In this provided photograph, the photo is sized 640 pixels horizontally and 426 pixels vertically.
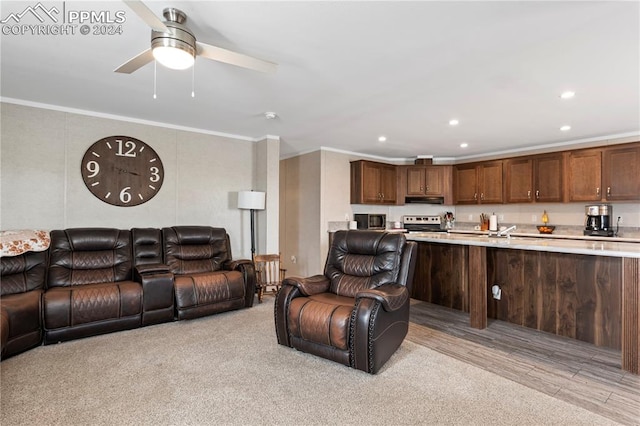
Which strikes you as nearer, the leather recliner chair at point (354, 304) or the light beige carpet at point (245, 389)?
the light beige carpet at point (245, 389)

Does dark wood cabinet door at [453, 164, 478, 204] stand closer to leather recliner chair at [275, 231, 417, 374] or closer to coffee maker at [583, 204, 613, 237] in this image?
coffee maker at [583, 204, 613, 237]

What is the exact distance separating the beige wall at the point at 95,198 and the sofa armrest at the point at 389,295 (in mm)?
2780

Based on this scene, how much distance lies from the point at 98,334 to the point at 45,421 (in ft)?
Result: 4.82

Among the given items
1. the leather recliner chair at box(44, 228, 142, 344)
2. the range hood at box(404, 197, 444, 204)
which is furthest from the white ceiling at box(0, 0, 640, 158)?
the range hood at box(404, 197, 444, 204)

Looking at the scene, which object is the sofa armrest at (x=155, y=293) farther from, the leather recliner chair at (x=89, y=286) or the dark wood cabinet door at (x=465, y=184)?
the dark wood cabinet door at (x=465, y=184)

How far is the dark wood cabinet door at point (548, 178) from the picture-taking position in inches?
211

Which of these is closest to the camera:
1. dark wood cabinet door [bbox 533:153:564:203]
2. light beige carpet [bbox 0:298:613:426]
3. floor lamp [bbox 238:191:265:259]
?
light beige carpet [bbox 0:298:613:426]

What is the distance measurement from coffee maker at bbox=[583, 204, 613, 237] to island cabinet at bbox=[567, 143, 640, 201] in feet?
0.75

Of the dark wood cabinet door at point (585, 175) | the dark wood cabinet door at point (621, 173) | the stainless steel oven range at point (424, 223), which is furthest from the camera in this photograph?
the stainless steel oven range at point (424, 223)

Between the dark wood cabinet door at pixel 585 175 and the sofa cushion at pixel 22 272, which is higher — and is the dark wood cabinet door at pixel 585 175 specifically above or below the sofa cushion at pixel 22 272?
above

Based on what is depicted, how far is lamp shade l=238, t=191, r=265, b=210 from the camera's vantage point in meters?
4.86

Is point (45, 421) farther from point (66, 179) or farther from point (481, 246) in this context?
point (481, 246)

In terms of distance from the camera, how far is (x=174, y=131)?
15.6ft

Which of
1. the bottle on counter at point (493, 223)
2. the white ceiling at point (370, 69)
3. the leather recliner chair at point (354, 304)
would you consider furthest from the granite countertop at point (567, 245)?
the bottle on counter at point (493, 223)
